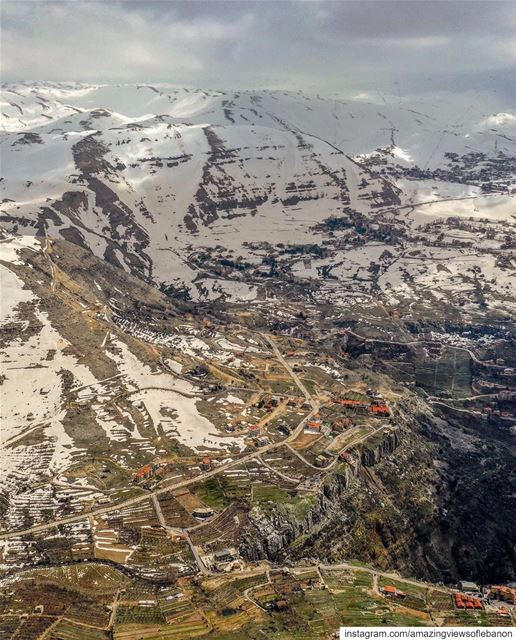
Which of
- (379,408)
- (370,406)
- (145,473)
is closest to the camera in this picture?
(145,473)

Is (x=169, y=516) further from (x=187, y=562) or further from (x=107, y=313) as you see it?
(x=107, y=313)

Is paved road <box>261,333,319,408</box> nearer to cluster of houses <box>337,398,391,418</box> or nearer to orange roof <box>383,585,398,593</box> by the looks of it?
cluster of houses <box>337,398,391,418</box>

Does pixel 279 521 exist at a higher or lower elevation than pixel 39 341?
lower

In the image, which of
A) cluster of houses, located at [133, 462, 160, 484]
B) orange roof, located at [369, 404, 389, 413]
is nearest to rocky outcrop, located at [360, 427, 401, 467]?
orange roof, located at [369, 404, 389, 413]

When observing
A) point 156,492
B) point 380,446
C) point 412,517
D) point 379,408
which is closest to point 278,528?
point 156,492

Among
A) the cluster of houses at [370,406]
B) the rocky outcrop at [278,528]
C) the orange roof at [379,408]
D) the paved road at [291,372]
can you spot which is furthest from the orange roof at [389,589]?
the paved road at [291,372]

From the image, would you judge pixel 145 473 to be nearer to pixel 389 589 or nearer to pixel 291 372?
pixel 389 589

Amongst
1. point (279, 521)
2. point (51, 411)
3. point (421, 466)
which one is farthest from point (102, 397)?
point (421, 466)

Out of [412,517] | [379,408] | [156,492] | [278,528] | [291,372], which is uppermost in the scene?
[291,372]

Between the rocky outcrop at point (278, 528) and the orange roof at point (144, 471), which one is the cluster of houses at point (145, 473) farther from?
the rocky outcrop at point (278, 528)

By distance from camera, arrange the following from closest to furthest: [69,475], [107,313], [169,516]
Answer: [169,516]
[69,475]
[107,313]

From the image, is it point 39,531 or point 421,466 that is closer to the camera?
point 39,531
